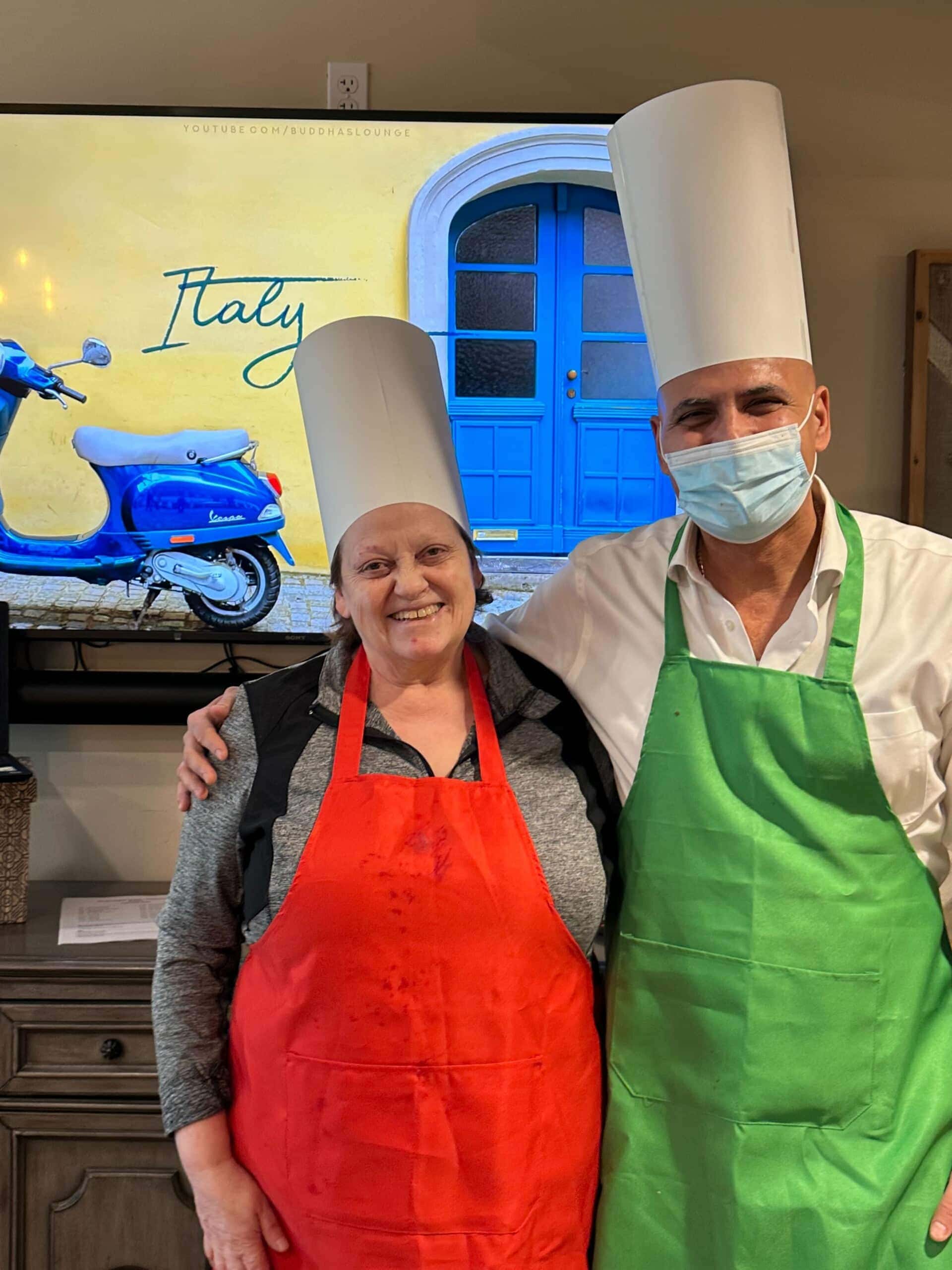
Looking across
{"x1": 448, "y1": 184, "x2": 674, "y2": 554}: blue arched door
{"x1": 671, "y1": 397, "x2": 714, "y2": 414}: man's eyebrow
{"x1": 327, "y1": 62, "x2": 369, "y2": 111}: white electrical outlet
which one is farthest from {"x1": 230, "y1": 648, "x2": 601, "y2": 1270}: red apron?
{"x1": 327, "y1": 62, "x2": 369, "y2": 111}: white electrical outlet

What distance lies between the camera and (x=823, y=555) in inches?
50.1

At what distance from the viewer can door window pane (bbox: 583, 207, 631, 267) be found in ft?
7.38

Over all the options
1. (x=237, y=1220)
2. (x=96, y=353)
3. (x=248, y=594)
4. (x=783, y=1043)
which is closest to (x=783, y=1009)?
(x=783, y=1043)

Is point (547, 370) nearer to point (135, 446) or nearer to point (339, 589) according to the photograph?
point (135, 446)

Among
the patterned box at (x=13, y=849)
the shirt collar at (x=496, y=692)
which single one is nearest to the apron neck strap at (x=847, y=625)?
the shirt collar at (x=496, y=692)

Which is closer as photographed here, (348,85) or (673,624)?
(673,624)

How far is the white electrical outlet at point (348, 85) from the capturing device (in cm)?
224

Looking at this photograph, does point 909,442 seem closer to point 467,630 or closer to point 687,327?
point 687,327

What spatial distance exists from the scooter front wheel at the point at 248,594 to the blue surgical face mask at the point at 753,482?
3.93 feet

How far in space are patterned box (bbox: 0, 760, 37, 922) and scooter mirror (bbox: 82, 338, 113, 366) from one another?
852 millimetres

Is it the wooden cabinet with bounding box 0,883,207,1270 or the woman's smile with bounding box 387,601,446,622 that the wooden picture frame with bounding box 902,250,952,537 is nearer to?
the woman's smile with bounding box 387,601,446,622

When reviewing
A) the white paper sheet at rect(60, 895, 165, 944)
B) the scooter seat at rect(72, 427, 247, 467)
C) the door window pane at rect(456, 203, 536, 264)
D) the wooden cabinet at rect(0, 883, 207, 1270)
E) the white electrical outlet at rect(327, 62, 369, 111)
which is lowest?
the wooden cabinet at rect(0, 883, 207, 1270)

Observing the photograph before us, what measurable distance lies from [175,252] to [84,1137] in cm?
169

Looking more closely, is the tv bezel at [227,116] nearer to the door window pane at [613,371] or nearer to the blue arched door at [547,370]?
the blue arched door at [547,370]
